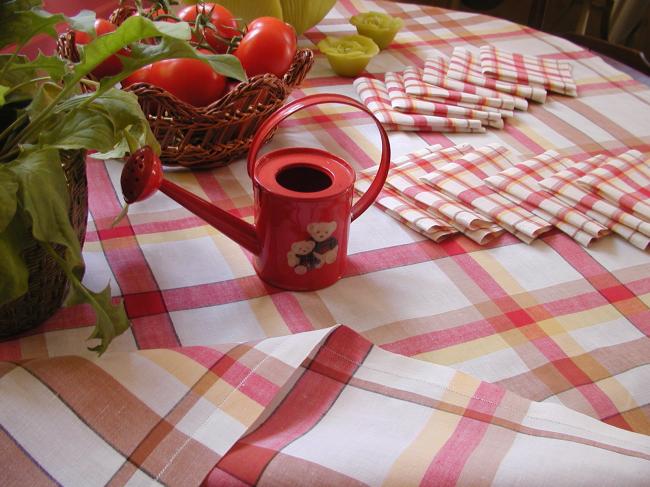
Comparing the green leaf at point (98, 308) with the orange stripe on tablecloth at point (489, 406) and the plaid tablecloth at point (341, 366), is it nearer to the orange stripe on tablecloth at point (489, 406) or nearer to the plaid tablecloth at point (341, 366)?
the plaid tablecloth at point (341, 366)

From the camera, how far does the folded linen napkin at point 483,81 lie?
110 cm

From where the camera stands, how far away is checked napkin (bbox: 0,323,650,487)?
1.54ft

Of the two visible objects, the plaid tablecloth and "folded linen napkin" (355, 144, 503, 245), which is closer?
the plaid tablecloth

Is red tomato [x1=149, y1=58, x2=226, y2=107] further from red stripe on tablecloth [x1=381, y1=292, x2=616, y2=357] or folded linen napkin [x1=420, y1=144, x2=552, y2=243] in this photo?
red stripe on tablecloth [x1=381, y1=292, x2=616, y2=357]

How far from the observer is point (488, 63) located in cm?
116

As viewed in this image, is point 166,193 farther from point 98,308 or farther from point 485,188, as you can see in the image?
point 485,188

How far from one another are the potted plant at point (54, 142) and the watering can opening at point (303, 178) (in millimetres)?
135

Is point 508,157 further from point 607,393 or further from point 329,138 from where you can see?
point 607,393

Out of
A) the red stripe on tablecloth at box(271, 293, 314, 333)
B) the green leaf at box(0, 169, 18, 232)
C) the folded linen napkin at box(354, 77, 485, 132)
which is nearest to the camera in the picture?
the green leaf at box(0, 169, 18, 232)

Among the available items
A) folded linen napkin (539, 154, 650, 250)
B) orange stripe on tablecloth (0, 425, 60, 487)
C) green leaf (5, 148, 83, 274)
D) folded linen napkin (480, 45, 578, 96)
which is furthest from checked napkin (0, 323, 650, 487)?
folded linen napkin (480, 45, 578, 96)

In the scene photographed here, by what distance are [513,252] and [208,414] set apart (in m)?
0.41

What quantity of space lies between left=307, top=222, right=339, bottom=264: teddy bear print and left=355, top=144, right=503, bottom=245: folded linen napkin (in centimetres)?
15

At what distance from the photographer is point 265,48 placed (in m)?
0.87

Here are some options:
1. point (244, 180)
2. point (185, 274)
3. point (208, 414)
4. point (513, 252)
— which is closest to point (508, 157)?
point (513, 252)
